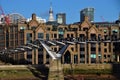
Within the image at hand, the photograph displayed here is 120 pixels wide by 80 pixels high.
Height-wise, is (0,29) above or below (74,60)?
above

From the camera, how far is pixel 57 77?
92.4 metres

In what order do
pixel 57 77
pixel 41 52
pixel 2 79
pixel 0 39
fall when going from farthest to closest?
pixel 0 39, pixel 41 52, pixel 2 79, pixel 57 77

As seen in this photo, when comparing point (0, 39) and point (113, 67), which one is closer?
point (113, 67)

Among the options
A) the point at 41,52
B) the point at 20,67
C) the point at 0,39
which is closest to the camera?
the point at 20,67

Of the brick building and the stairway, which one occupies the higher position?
the brick building

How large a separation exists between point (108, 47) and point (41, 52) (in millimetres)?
23770

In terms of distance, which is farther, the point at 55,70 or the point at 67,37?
the point at 67,37

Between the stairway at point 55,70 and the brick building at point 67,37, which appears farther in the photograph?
the brick building at point 67,37

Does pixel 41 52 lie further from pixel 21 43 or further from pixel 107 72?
pixel 107 72

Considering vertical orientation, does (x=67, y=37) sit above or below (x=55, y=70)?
above

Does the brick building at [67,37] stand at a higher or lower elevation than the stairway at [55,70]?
higher

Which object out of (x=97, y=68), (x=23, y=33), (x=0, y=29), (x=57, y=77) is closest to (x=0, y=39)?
(x=0, y=29)

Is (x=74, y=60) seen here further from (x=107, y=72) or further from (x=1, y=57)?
(x=1, y=57)

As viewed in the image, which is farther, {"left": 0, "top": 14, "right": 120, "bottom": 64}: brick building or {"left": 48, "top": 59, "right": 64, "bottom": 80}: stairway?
{"left": 0, "top": 14, "right": 120, "bottom": 64}: brick building
